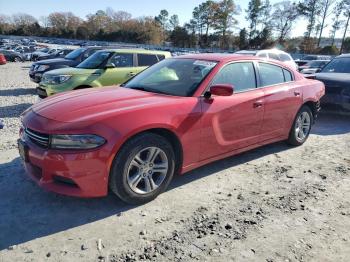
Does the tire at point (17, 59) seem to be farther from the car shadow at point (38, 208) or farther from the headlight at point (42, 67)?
the car shadow at point (38, 208)

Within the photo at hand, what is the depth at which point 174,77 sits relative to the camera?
15.5 ft

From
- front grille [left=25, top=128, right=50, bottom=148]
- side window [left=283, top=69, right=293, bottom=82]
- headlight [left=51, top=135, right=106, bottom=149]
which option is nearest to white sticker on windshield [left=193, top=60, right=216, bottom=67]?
side window [left=283, top=69, right=293, bottom=82]

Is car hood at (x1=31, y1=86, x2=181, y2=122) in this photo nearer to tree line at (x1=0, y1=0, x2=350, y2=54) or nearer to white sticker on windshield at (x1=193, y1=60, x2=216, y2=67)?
white sticker on windshield at (x1=193, y1=60, x2=216, y2=67)

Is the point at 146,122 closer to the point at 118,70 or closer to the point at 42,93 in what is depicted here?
the point at 118,70

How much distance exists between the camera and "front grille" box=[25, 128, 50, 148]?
11.3ft

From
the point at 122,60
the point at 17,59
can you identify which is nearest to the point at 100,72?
the point at 122,60

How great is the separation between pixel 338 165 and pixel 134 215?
335 centimetres

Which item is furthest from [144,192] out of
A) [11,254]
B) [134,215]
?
[11,254]

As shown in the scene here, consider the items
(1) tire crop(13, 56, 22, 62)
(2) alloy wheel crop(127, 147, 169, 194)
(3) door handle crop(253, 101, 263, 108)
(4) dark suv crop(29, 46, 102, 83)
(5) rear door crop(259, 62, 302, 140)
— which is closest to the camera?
(2) alloy wheel crop(127, 147, 169, 194)

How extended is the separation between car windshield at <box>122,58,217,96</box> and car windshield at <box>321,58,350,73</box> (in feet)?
20.0

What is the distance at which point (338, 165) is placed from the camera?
17.4ft

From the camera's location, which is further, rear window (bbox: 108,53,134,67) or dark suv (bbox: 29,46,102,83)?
dark suv (bbox: 29,46,102,83)

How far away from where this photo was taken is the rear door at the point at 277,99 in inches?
202

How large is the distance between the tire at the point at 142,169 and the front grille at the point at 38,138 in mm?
683
